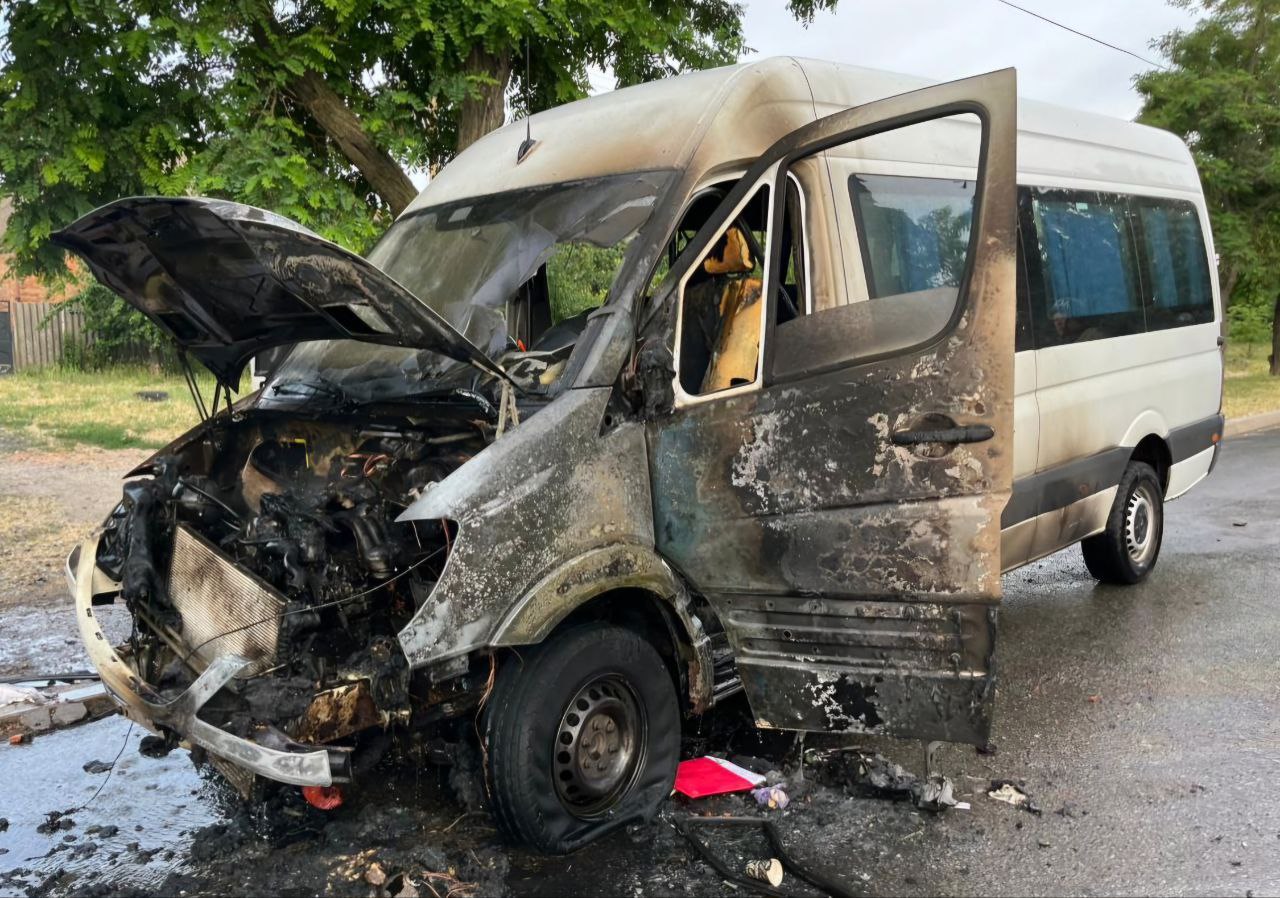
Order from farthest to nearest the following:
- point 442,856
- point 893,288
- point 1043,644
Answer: point 1043,644
point 893,288
point 442,856

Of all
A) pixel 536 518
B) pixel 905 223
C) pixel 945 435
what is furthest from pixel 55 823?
pixel 905 223

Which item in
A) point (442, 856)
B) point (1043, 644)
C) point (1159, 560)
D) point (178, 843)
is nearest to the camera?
point (442, 856)

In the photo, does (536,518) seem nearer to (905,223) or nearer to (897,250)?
(897,250)

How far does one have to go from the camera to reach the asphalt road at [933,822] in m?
3.29

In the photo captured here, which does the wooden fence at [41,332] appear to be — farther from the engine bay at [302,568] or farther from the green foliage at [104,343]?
the engine bay at [302,568]

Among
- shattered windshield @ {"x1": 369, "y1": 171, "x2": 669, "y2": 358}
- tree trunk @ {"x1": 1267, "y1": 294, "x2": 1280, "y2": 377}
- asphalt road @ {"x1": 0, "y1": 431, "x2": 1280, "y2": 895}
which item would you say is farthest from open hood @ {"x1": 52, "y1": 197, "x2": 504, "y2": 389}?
tree trunk @ {"x1": 1267, "y1": 294, "x2": 1280, "y2": 377}

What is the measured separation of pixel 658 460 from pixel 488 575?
0.78 meters

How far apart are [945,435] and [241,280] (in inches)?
94.5

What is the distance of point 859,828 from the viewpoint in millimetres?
3598

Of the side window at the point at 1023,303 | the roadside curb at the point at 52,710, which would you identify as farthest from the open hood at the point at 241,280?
the side window at the point at 1023,303

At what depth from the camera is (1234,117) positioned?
17047mm

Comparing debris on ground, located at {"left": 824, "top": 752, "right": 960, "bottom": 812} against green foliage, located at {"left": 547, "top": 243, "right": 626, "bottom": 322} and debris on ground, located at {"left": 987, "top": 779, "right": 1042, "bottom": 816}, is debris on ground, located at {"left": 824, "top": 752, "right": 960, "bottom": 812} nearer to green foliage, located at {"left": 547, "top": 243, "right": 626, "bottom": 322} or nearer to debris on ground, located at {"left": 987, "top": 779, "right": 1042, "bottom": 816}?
debris on ground, located at {"left": 987, "top": 779, "right": 1042, "bottom": 816}

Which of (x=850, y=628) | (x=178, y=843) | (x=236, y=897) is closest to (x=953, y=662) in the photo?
(x=850, y=628)

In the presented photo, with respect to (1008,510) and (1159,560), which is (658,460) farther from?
(1159,560)
